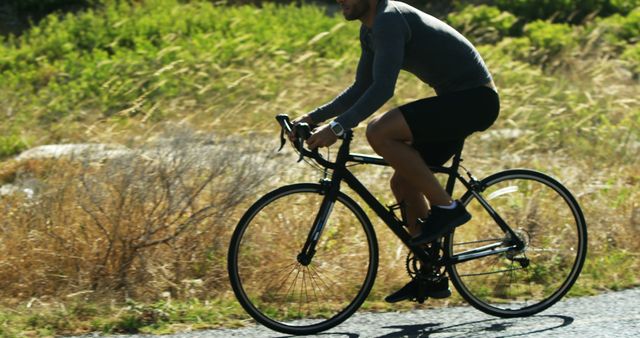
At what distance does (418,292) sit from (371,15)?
61.1 inches

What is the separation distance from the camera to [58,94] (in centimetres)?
1149

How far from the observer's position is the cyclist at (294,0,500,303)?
5.76m

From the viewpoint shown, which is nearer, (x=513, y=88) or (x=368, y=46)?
(x=368, y=46)

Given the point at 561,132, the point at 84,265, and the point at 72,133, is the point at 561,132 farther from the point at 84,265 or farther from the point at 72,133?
the point at 84,265

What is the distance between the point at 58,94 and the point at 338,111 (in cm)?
589

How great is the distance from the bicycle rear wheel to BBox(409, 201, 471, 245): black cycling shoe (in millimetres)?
264

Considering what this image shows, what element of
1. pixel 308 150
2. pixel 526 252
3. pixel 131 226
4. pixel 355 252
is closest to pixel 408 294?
pixel 355 252

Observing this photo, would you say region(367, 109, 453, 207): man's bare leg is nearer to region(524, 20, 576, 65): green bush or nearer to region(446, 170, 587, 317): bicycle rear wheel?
region(446, 170, 587, 317): bicycle rear wheel

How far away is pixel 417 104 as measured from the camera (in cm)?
592

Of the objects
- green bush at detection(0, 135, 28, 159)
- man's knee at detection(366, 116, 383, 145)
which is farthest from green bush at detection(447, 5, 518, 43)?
man's knee at detection(366, 116, 383, 145)

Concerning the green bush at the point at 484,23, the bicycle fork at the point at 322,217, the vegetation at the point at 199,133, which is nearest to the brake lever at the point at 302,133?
the bicycle fork at the point at 322,217

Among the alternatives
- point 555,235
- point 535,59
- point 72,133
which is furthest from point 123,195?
point 535,59

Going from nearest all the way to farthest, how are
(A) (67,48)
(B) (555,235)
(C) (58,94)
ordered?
(B) (555,235), (C) (58,94), (A) (67,48)

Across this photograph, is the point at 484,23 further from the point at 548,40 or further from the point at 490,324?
the point at 490,324
